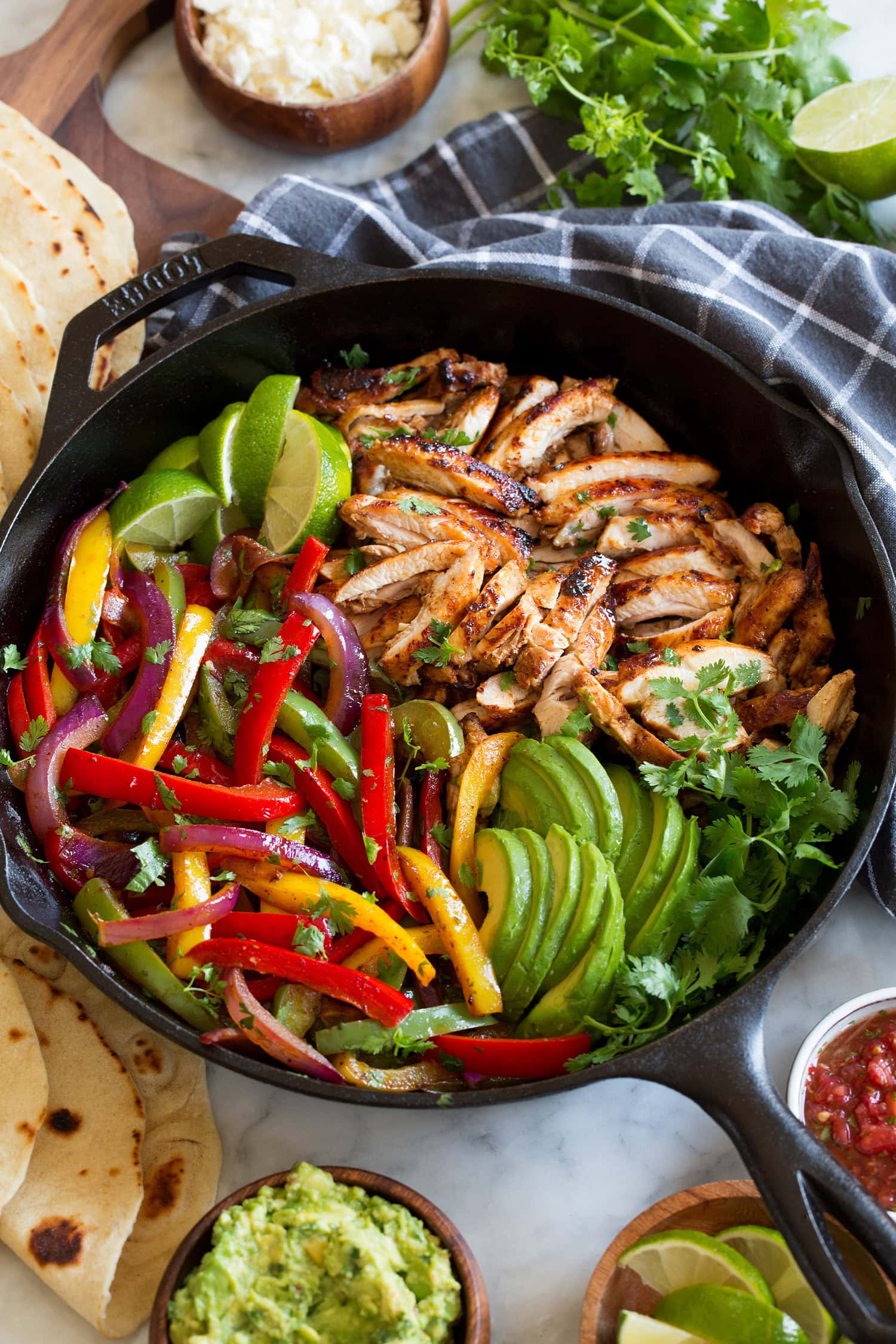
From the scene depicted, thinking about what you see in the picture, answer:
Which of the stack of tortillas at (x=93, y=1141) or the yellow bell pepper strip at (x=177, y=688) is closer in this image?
the stack of tortillas at (x=93, y=1141)

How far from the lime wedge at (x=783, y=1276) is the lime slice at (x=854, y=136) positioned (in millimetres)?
3827

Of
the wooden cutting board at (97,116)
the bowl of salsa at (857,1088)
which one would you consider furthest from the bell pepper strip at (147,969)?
the wooden cutting board at (97,116)

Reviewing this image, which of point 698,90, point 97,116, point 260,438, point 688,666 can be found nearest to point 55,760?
point 260,438

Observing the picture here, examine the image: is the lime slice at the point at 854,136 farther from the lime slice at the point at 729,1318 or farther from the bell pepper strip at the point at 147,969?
the lime slice at the point at 729,1318

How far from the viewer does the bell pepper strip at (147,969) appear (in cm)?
321

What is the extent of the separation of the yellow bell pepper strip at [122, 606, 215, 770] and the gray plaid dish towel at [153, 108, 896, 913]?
147 centimetres

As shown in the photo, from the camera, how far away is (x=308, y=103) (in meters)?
4.87

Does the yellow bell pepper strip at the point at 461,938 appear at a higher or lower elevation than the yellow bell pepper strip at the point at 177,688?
lower

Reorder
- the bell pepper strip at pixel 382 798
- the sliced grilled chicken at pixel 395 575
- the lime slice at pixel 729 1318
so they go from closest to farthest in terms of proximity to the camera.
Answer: the lime slice at pixel 729 1318
the bell pepper strip at pixel 382 798
the sliced grilled chicken at pixel 395 575

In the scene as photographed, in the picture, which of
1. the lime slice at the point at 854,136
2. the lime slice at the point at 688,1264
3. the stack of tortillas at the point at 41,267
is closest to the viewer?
the lime slice at the point at 688,1264

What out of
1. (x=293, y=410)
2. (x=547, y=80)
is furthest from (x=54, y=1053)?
(x=547, y=80)

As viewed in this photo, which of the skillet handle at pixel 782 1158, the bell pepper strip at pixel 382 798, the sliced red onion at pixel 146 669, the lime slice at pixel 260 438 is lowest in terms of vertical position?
the skillet handle at pixel 782 1158

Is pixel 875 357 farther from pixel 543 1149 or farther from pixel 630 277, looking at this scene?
pixel 543 1149

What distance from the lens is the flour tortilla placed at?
317 centimetres
